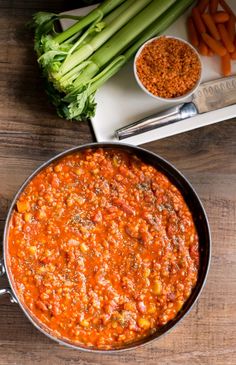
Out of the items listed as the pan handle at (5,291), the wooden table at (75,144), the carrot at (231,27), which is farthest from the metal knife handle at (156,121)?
the pan handle at (5,291)

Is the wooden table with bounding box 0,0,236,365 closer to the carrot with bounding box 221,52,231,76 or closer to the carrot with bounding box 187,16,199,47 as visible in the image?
the carrot with bounding box 221,52,231,76

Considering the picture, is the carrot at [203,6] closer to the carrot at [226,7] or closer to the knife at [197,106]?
the carrot at [226,7]

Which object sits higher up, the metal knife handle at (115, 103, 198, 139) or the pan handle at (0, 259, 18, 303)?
the metal knife handle at (115, 103, 198, 139)

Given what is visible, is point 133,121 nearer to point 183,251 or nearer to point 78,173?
point 78,173

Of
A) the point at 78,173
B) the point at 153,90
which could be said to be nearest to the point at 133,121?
the point at 153,90

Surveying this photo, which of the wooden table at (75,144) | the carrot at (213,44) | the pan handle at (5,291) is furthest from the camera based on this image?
the carrot at (213,44)

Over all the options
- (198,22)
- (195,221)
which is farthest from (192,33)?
(195,221)

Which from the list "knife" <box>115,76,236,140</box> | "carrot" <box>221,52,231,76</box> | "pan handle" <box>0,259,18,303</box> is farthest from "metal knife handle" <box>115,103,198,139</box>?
"pan handle" <box>0,259,18,303</box>
